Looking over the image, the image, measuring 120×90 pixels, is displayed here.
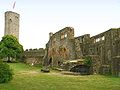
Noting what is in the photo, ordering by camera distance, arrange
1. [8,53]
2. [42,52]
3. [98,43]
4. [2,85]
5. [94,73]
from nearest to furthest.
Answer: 1. [2,85]
2. [94,73]
3. [98,43]
4. [8,53]
5. [42,52]

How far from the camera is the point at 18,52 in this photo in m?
68.8

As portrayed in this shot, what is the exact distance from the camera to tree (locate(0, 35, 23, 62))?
216ft

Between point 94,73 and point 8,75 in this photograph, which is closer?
point 8,75

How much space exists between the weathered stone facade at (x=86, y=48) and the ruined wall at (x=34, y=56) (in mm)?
5120

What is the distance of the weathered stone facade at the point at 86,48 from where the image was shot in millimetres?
46625

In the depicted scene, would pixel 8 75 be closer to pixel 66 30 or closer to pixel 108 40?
pixel 108 40

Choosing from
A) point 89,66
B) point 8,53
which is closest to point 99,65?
point 89,66

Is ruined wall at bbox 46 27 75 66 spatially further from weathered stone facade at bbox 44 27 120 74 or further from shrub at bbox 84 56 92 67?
shrub at bbox 84 56 92 67

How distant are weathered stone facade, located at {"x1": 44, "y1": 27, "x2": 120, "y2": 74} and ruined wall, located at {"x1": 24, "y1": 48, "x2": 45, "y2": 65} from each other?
512 cm

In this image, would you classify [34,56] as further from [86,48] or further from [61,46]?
[86,48]

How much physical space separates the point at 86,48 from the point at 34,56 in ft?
68.6

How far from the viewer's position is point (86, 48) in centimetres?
5712

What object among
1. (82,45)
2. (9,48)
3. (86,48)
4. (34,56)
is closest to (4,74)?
(86,48)

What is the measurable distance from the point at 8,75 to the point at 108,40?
2495cm
